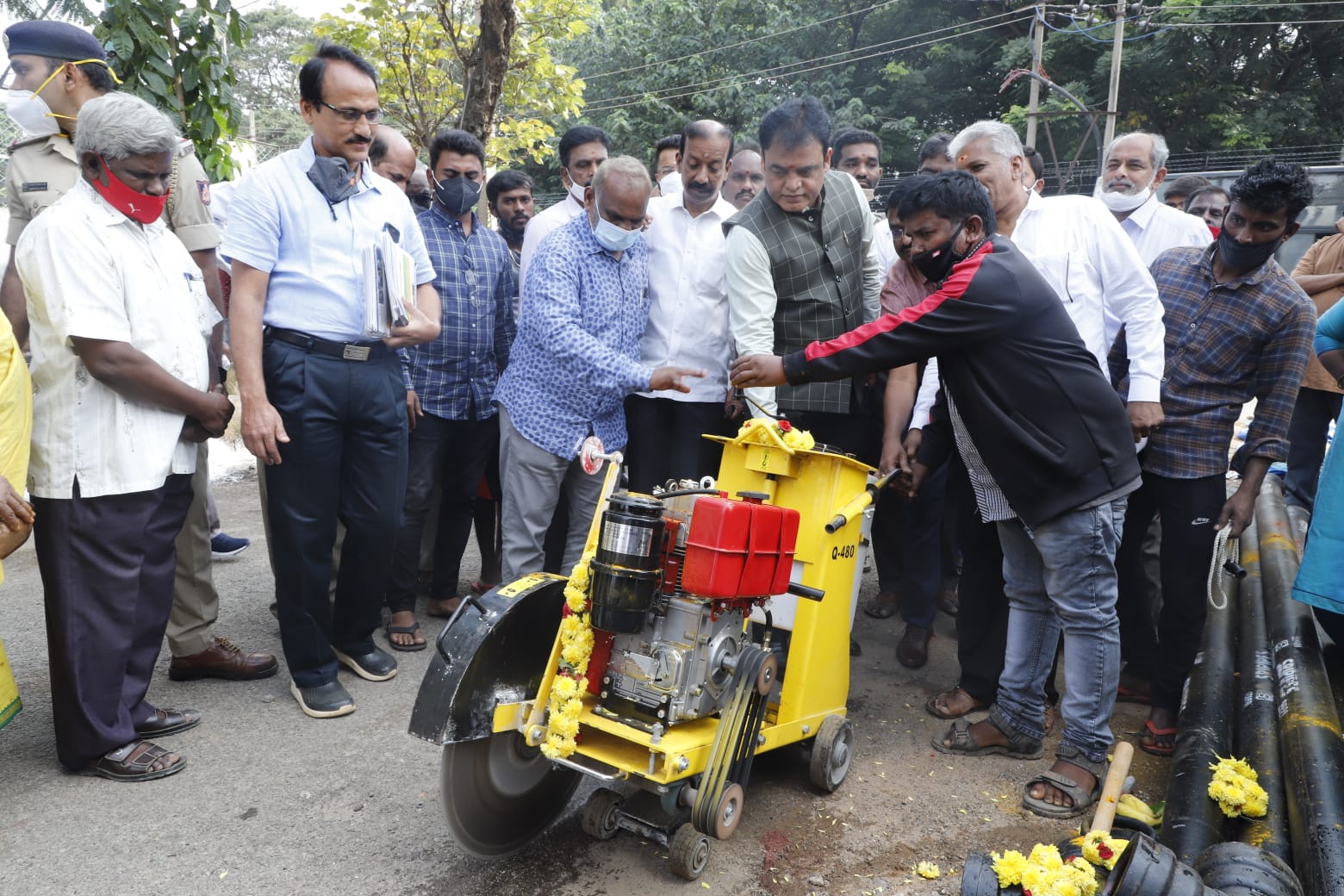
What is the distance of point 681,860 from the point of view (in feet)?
8.52

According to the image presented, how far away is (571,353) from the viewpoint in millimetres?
3654

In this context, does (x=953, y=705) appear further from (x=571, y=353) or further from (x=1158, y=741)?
(x=571, y=353)

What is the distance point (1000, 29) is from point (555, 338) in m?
29.8

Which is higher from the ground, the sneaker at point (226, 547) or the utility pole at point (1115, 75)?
the utility pole at point (1115, 75)

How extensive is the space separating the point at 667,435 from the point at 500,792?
6.59 ft

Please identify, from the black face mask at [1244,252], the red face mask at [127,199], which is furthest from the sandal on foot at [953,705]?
the red face mask at [127,199]

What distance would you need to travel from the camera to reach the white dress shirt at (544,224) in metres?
4.56

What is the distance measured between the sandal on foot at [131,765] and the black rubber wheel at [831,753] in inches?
87.6

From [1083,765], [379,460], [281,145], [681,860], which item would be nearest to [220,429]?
[379,460]

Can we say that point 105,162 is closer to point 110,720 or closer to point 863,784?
point 110,720

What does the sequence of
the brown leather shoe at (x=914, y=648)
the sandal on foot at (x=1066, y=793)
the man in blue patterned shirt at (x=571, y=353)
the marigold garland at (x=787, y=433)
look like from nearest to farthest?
the sandal on foot at (x=1066, y=793) → the marigold garland at (x=787, y=433) → the man in blue patterned shirt at (x=571, y=353) → the brown leather shoe at (x=914, y=648)

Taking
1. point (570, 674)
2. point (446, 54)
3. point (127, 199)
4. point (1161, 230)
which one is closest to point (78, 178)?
point (127, 199)

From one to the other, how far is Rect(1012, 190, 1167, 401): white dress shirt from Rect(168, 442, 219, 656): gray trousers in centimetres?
357

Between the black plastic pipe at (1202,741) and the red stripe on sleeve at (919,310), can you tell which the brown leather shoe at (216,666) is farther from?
the black plastic pipe at (1202,741)
